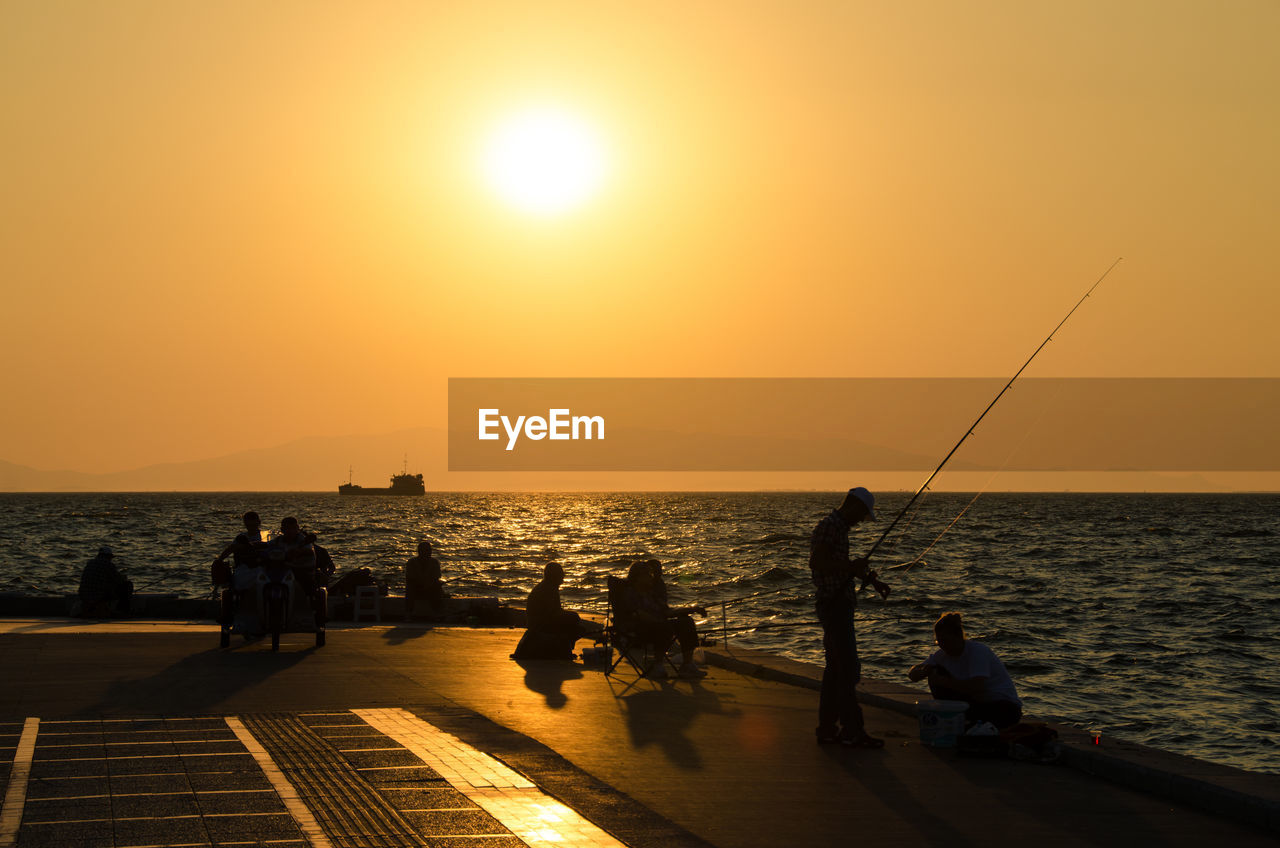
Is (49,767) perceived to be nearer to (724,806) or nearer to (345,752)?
(345,752)

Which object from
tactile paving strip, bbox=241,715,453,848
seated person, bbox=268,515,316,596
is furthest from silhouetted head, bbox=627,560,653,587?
tactile paving strip, bbox=241,715,453,848

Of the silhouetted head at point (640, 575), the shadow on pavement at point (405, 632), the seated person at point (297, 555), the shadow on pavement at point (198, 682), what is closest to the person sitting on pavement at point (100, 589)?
the shadow on pavement at point (405, 632)

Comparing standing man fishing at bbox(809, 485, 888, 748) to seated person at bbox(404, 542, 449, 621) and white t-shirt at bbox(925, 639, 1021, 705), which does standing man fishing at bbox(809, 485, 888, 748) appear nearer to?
white t-shirt at bbox(925, 639, 1021, 705)

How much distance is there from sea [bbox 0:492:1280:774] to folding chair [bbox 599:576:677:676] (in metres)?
2.25

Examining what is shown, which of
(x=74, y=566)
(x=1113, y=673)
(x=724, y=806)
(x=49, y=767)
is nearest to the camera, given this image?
(x=724, y=806)

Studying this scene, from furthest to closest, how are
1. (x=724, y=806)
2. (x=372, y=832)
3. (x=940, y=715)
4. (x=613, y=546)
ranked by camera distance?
(x=613, y=546), (x=940, y=715), (x=724, y=806), (x=372, y=832)

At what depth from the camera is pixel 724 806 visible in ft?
26.6

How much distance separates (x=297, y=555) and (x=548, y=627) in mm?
3203

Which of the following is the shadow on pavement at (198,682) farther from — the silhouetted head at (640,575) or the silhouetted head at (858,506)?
the silhouetted head at (858,506)

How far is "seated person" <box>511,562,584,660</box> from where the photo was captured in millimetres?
16047

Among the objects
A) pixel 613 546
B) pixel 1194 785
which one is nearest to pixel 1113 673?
pixel 1194 785

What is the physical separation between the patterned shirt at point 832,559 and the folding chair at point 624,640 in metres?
4.47

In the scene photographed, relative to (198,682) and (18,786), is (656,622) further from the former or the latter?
(18,786)

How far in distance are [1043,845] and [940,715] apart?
9.62 ft
